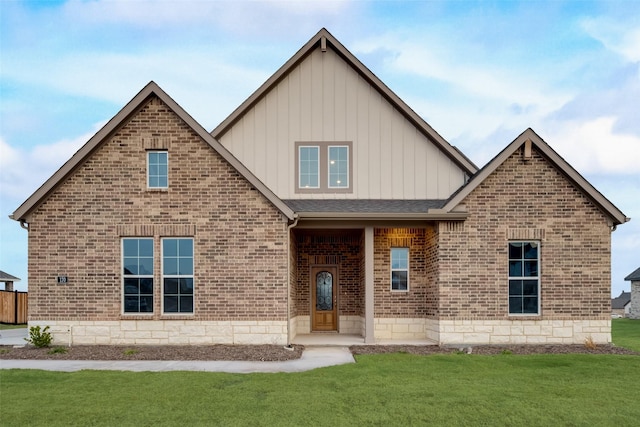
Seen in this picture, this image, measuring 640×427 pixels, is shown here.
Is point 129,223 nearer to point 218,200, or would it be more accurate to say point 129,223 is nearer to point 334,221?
point 218,200

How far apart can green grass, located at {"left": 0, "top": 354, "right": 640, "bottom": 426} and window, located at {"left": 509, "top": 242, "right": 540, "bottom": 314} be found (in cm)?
358

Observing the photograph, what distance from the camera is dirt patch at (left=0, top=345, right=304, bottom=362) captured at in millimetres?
13430

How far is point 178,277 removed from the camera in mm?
15438

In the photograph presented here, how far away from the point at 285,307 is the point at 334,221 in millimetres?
2784

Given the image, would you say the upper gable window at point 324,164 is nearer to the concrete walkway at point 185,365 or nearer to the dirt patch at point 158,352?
the dirt patch at point 158,352

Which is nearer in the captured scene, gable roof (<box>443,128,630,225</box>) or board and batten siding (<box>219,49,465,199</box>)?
Answer: gable roof (<box>443,128,630,225</box>)

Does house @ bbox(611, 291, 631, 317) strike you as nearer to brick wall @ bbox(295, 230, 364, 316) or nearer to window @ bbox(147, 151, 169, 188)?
brick wall @ bbox(295, 230, 364, 316)

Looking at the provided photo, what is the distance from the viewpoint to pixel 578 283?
→ 630 inches

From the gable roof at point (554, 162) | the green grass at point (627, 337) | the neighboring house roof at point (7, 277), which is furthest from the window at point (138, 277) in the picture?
the neighboring house roof at point (7, 277)

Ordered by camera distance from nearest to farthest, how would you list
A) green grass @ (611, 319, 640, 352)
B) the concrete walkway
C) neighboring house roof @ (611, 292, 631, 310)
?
the concrete walkway, green grass @ (611, 319, 640, 352), neighboring house roof @ (611, 292, 631, 310)

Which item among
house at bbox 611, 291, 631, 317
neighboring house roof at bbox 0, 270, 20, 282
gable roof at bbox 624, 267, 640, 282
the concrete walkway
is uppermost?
neighboring house roof at bbox 0, 270, 20, 282

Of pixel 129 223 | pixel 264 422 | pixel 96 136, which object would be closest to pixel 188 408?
pixel 264 422

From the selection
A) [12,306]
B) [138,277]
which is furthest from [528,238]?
[12,306]

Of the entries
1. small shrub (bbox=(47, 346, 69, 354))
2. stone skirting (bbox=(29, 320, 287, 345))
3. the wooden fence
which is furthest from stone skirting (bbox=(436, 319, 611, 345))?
the wooden fence
